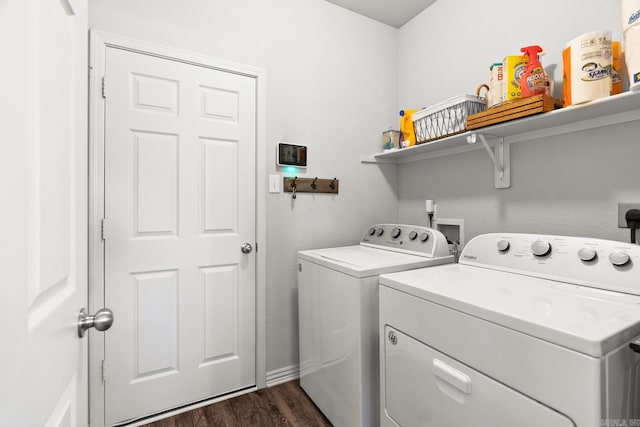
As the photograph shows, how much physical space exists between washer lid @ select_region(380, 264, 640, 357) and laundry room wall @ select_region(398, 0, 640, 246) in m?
0.50

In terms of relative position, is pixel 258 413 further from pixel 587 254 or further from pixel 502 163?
pixel 502 163

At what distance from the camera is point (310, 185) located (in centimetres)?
211

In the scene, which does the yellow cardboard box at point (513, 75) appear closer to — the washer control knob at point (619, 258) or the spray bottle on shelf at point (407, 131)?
the spray bottle on shelf at point (407, 131)

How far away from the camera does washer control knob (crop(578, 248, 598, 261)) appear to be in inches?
43.9

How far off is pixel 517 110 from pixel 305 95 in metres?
1.28

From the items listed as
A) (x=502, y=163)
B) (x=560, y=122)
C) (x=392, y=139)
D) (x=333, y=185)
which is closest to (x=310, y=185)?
(x=333, y=185)

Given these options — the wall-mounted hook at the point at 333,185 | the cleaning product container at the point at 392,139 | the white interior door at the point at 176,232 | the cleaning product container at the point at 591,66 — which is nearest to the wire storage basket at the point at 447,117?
the cleaning product container at the point at 392,139

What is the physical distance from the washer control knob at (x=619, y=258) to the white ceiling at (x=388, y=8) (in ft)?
6.44

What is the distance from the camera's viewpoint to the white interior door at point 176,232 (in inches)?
62.5

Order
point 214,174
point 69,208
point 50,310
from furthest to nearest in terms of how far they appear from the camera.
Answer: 1. point 214,174
2. point 69,208
3. point 50,310

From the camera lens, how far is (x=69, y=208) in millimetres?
638

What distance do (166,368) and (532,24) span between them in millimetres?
2672

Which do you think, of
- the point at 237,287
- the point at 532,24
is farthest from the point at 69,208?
the point at 532,24

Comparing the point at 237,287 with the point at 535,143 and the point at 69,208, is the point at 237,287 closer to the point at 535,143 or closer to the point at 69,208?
the point at 69,208
